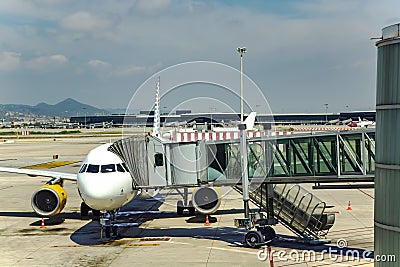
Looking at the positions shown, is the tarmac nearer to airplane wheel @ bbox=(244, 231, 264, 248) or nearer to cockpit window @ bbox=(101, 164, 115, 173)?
airplane wheel @ bbox=(244, 231, 264, 248)

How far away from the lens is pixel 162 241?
26.6 meters

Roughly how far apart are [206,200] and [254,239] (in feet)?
20.9

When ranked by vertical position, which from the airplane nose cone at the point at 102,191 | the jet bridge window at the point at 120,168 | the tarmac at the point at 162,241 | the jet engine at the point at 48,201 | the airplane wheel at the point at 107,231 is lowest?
the tarmac at the point at 162,241

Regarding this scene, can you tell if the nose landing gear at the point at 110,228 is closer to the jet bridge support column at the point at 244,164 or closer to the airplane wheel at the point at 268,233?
the jet bridge support column at the point at 244,164

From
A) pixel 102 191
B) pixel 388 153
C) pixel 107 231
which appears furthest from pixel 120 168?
pixel 388 153

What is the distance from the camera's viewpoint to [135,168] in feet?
88.9

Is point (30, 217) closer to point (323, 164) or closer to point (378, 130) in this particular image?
point (323, 164)

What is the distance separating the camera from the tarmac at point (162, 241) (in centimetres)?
2259

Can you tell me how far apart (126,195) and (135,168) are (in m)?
1.56

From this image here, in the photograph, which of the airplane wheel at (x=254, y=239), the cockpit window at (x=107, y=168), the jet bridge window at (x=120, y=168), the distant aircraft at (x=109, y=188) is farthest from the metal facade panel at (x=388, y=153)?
the jet bridge window at (x=120, y=168)

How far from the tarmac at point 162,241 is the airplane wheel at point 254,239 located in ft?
1.41

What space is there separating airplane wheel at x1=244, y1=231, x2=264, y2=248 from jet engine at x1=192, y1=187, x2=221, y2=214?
5199mm

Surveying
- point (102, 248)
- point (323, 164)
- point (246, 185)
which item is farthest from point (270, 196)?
point (102, 248)

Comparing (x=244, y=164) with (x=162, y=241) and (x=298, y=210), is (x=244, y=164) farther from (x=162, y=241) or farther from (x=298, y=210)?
(x=162, y=241)
